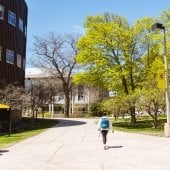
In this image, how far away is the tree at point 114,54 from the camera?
46.3 metres

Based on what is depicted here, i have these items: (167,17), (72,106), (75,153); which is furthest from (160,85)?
(72,106)

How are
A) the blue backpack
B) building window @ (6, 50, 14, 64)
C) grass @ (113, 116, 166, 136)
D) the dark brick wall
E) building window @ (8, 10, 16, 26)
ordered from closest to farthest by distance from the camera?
the blue backpack, grass @ (113, 116, 166, 136), the dark brick wall, building window @ (6, 50, 14, 64), building window @ (8, 10, 16, 26)

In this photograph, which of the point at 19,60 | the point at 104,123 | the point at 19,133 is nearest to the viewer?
the point at 104,123

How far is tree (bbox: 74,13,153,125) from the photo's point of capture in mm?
46344

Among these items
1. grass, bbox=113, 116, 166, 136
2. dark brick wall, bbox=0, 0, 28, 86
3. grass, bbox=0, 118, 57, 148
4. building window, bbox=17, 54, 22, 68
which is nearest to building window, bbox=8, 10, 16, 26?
dark brick wall, bbox=0, 0, 28, 86

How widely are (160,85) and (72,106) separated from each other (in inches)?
3084

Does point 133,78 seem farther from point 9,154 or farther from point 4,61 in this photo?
point 9,154

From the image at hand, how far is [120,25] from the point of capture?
4897 centimetres

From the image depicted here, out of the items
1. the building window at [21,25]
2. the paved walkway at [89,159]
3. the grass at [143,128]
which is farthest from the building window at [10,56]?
the paved walkway at [89,159]

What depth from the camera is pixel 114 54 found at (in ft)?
154

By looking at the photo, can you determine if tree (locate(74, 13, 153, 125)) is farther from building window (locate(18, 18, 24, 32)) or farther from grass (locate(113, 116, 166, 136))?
building window (locate(18, 18, 24, 32))

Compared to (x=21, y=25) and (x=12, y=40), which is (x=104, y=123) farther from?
(x=21, y=25)

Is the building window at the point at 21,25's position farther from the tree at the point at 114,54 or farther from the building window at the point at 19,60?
the tree at the point at 114,54

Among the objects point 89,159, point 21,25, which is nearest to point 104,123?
point 89,159
